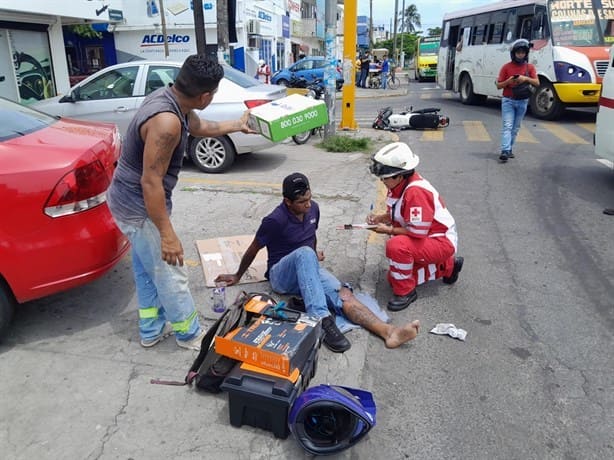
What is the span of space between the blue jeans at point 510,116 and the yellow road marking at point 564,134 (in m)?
2.41

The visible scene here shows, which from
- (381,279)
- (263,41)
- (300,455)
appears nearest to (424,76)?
(263,41)

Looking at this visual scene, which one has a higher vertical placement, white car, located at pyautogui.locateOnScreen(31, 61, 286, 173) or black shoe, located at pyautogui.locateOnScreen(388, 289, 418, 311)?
white car, located at pyautogui.locateOnScreen(31, 61, 286, 173)

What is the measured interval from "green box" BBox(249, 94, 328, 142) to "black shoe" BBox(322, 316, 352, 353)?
3.96ft

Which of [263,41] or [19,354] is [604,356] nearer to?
[19,354]

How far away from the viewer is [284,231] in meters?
3.53

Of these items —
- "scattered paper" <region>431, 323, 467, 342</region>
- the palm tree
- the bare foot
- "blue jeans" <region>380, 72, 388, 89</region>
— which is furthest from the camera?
the palm tree

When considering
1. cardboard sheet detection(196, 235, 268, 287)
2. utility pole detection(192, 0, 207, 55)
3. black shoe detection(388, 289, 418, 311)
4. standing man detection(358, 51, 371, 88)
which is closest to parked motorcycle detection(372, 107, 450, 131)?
utility pole detection(192, 0, 207, 55)

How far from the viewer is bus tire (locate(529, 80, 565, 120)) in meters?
12.4

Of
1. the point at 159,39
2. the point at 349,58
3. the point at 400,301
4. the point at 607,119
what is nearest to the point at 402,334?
the point at 400,301

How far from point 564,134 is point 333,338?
32.0ft

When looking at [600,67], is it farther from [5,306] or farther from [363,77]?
[363,77]

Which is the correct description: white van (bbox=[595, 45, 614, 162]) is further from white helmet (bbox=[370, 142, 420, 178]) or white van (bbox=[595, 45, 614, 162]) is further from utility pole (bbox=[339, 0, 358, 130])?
utility pole (bbox=[339, 0, 358, 130])

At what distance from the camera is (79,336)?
330 cm

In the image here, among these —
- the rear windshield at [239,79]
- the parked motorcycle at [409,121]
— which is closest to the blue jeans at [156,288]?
the rear windshield at [239,79]
